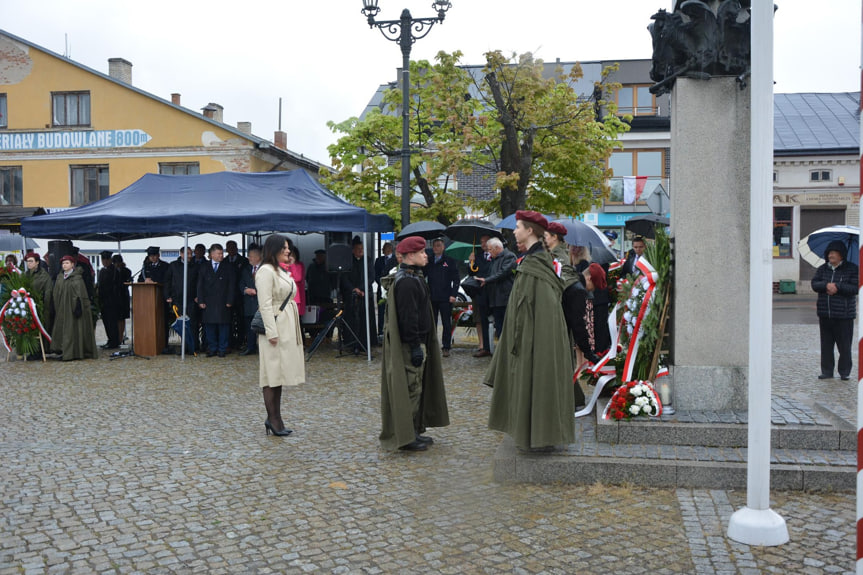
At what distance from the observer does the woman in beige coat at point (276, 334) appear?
307 inches

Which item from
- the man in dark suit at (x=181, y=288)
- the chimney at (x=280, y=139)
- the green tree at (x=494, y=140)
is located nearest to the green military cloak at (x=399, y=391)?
the man in dark suit at (x=181, y=288)

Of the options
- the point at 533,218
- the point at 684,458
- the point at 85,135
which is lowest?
the point at 684,458

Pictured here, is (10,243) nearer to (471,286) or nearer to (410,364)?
(471,286)

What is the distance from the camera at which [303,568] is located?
4621 mm

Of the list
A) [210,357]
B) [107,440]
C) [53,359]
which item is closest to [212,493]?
[107,440]

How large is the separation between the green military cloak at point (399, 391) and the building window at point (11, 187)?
29.6m

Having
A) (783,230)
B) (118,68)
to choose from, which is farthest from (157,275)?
(783,230)

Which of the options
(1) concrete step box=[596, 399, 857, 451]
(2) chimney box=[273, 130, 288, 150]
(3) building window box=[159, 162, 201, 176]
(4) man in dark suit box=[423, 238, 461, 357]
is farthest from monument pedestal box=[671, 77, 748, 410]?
(2) chimney box=[273, 130, 288, 150]

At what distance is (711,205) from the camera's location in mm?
7066

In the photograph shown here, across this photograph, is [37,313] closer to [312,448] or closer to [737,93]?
[312,448]

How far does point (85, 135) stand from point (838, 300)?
28949mm

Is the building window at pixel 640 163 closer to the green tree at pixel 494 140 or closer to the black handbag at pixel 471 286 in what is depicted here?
the green tree at pixel 494 140

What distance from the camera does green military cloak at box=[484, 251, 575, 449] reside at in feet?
20.4

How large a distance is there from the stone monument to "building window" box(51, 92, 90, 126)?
29712mm
